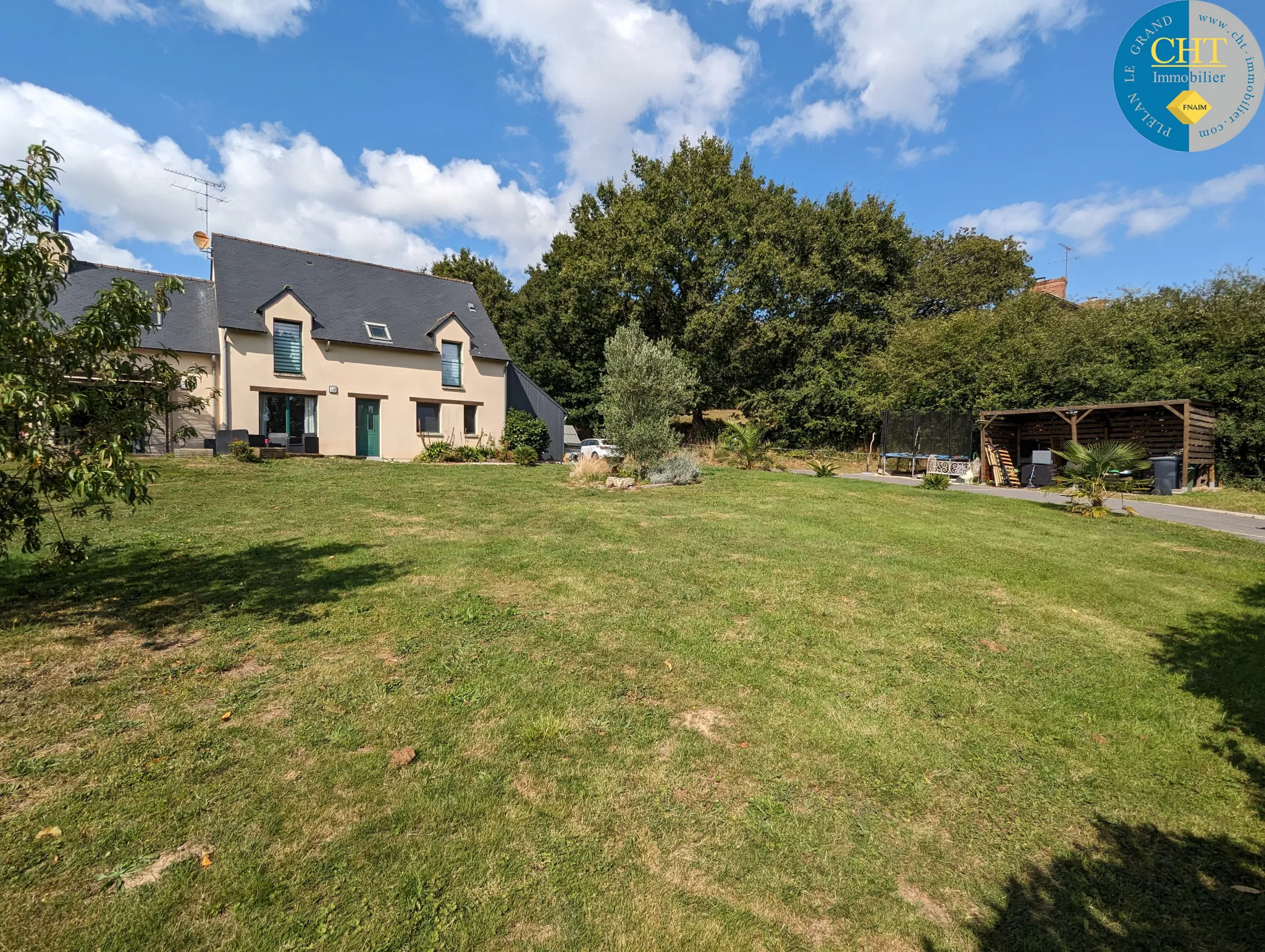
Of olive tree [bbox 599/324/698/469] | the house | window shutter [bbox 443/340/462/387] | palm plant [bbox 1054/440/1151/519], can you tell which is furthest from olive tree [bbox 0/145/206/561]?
window shutter [bbox 443/340/462/387]

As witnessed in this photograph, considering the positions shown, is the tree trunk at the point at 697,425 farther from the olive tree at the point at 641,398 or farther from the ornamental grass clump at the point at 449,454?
the olive tree at the point at 641,398

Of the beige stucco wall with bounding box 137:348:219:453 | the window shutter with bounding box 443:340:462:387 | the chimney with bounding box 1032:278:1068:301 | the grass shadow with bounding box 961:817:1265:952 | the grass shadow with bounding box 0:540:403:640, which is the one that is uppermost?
the chimney with bounding box 1032:278:1068:301

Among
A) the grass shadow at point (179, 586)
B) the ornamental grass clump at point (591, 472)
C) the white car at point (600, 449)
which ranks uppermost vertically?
the white car at point (600, 449)

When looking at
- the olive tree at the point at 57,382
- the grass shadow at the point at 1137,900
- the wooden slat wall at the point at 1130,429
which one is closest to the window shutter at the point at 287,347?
the olive tree at the point at 57,382

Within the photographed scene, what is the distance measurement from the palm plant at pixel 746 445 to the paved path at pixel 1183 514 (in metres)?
5.15

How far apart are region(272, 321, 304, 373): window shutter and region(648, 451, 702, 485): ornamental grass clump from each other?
14.3 metres

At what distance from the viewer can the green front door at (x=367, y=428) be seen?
21656 mm

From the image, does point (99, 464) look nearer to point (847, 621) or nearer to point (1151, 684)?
point (847, 621)

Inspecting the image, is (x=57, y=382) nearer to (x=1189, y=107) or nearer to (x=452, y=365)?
(x=1189, y=107)

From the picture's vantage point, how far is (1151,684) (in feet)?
14.7

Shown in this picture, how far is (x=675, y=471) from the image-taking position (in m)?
15.3

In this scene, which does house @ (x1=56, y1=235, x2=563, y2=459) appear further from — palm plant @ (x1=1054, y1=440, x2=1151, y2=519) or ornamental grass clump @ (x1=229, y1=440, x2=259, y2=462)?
palm plant @ (x1=1054, y1=440, x2=1151, y2=519)

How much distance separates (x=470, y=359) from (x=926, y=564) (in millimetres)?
20740

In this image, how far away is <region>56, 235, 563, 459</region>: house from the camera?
747 inches
